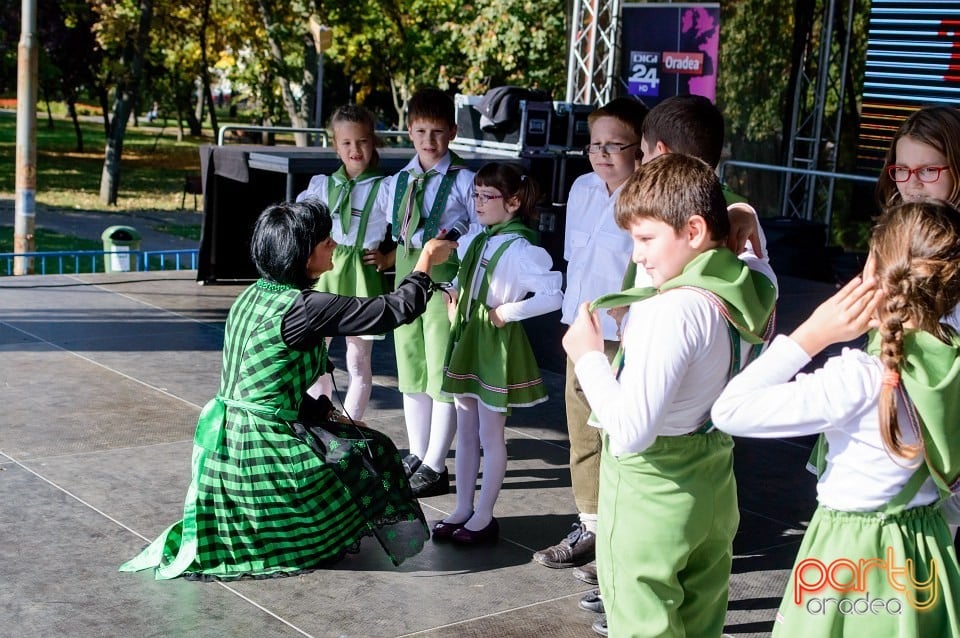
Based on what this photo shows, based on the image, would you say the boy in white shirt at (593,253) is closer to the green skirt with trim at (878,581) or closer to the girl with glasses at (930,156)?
the girl with glasses at (930,156)

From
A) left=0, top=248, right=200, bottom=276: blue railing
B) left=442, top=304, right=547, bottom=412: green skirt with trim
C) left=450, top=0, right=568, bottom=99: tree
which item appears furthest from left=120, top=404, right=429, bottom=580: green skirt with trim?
left=450, top=0, right=568, bottom=99: tree

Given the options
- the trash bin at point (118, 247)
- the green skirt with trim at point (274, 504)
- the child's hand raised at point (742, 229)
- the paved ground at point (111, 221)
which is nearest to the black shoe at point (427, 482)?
the green skirt with trim at point (274, 504)

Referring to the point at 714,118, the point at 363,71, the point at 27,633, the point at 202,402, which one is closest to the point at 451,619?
the point at 27,633

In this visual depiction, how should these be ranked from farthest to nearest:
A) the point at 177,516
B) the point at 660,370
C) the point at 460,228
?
1. the point at 460,228
2. the point at 177,516
3. the point at 660,370

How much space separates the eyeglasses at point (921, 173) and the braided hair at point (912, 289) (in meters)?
1.10

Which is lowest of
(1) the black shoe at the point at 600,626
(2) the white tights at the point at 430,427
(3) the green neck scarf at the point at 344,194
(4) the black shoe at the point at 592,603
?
(1) the black shoe at the point at 600,626

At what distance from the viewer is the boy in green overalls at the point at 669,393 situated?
2582 mm

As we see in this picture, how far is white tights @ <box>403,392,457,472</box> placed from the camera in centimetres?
508

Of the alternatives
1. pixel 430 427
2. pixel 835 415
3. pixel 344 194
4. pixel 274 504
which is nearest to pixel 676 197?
pixel 835 415

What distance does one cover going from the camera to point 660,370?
2541 mm

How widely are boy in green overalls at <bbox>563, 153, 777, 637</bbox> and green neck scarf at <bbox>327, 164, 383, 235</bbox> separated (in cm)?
286

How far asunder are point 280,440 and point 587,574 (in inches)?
48.6

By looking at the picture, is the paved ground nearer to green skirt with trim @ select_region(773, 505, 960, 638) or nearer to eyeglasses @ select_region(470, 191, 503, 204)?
eyeglasses @ select_region(470, 191, 503, 204)

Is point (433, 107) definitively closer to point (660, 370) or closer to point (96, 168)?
point (660, 370)
